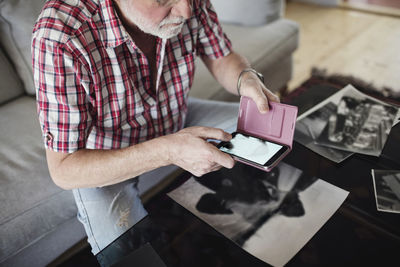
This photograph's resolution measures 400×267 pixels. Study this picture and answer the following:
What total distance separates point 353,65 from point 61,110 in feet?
6.60

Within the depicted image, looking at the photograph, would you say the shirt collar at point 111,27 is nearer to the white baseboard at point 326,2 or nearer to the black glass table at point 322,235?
the black glass table at point 322,235

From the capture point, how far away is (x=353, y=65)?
2.16 m

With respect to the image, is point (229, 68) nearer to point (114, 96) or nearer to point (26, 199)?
point (114, 96)

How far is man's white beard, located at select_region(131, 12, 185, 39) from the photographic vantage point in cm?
77

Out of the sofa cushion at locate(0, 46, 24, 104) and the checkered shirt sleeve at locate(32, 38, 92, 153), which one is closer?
the checkered shirt sleeve at locate(32, 38, 92, 153)

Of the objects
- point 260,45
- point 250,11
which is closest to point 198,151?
point 260,45

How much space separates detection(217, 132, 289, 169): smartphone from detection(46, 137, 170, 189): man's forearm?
15cm

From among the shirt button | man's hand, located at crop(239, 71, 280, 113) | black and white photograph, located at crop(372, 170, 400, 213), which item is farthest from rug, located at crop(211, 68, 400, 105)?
the shirt button

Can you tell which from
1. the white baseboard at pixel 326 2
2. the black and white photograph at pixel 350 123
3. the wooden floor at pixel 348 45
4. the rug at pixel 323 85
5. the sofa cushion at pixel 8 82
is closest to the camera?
the black and white photograph at pixel 350 123

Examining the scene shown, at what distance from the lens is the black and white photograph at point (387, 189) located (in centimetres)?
73

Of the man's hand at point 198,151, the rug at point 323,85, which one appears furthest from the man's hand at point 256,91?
the rug at point 323,85

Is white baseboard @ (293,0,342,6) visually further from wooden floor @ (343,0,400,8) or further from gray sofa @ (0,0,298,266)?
gray sofa @ (0,0,298,266)

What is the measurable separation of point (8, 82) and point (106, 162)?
79 cm

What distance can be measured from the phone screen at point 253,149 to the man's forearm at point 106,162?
6.2 inches
